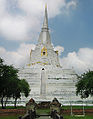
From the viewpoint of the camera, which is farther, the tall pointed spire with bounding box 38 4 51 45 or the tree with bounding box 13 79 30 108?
the tall pointed spire with bounding box 38 4 51 45

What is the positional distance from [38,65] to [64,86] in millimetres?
17290

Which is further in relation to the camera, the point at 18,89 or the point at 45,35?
the point at 45,35

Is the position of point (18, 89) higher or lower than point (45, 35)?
lower

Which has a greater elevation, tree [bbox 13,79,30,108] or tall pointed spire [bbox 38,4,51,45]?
tall pointed spire [bbox 38,4,51,45]

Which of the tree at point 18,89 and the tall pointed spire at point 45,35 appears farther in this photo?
the tall pointed spire at point 45,35

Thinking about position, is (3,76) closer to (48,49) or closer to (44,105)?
(44,105)

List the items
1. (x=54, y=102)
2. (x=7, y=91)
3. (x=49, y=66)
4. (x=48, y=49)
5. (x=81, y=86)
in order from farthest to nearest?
1. (x=48, y=49)
2. (x=49, y=66)
3. (x=81, y=86)
4. (x=7, y=91)
5. (x=54, y=102)

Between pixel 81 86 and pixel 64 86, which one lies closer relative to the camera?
pixel 81 86

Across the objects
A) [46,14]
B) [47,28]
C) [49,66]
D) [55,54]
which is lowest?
[49,66]

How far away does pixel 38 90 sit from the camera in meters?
60.6

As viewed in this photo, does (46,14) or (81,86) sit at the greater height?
(46,14)

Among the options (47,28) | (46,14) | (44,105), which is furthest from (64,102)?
(46,14)

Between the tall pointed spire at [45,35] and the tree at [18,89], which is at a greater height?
the tall pointed spire at [45,35]

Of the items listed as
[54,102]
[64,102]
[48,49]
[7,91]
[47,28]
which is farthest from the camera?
[47,28]
